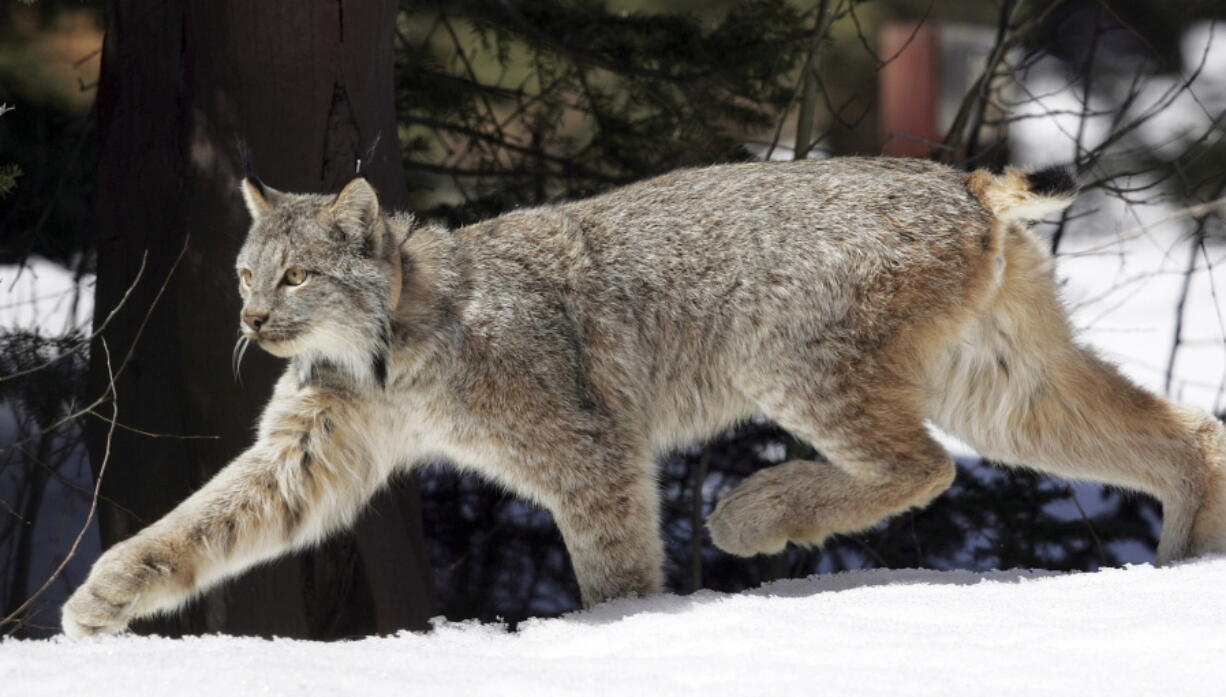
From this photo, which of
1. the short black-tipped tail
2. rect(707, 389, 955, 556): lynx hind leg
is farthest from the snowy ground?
the short black-tipped tail

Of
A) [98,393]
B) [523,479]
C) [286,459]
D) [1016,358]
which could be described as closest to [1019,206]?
[1016,358]

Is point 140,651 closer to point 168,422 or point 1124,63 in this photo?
point 168,422

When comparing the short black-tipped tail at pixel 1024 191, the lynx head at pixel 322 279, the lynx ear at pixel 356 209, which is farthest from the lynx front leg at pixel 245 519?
the short black-tipped tail at pixel 1024 191

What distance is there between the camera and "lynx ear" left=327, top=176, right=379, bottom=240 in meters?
3.86

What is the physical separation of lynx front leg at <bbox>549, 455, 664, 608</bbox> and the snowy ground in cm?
14

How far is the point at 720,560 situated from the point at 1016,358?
2785 millimetres

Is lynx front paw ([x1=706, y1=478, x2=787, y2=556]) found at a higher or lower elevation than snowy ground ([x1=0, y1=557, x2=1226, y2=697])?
higher

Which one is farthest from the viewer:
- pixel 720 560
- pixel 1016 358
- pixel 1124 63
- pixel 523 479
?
pixel 1124 63

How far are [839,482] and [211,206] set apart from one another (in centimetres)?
223

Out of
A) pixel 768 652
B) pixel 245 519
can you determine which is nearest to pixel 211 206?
pixel 245 519

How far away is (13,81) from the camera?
19.3 feet

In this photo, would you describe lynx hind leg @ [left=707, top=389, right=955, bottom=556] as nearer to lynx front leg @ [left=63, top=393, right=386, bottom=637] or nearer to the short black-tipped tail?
the short black-tipped tail

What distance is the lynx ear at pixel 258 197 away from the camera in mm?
3986

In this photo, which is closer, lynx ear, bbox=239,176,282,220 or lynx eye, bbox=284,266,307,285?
lynx eye, bbox=284,266,307,285
